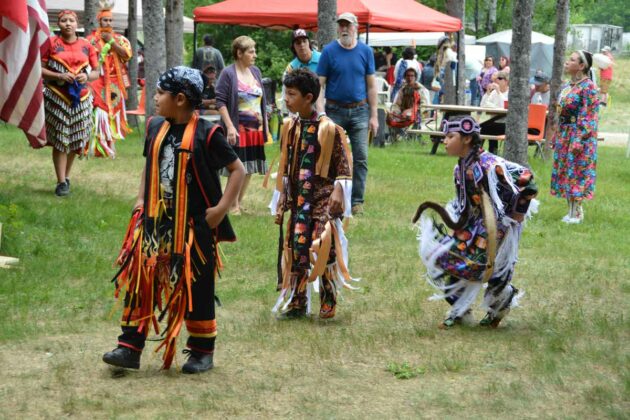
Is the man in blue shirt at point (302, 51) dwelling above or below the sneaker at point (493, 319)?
above

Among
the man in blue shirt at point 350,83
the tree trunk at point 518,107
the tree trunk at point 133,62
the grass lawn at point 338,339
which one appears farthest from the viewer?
the tree trunk at point 133,62

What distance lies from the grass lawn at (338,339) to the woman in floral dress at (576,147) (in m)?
0.43

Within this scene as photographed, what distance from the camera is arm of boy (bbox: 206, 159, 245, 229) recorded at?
518 centimetres

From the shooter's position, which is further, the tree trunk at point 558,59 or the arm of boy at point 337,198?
the tree trunk at point 558,59

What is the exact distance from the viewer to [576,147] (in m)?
11.0

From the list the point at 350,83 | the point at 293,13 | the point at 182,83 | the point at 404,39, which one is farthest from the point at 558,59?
the point at 404,39

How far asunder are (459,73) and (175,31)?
23.7 ft

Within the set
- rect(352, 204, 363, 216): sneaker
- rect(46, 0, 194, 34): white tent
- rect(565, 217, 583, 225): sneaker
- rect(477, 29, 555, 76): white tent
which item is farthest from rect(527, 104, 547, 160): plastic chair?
rect(477, 29, 555, 76): white tent

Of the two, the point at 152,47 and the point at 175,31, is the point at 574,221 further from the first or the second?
the point at 175,31

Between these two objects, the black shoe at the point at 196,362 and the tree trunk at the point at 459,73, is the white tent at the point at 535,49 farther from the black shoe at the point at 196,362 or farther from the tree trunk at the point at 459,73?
the black shoe at the point at 196,362

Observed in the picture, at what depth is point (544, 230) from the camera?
10.5m

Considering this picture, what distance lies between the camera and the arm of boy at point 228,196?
5.18 meters

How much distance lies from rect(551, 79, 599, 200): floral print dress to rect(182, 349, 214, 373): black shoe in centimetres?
632

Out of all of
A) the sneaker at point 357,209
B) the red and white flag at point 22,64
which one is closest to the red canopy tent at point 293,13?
the sneaker at point 357,209
